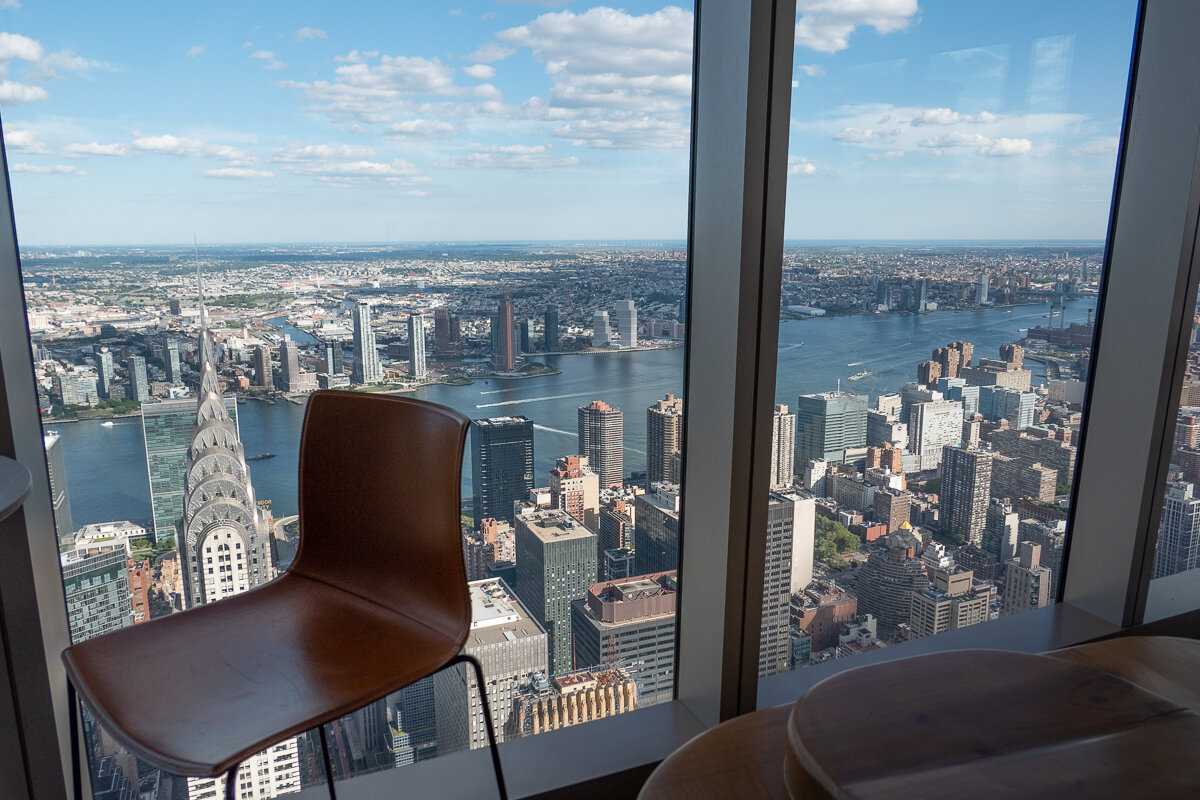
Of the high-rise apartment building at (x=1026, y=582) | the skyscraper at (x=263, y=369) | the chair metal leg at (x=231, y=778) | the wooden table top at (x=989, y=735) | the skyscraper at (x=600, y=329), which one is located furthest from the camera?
the high-rise apartment building at (x=1026, y=582)

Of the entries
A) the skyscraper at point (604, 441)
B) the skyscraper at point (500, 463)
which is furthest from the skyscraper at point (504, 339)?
the skyscraper at point (604, 441)

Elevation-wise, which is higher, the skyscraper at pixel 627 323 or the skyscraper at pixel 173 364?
the skyscraper at pixel 627 323

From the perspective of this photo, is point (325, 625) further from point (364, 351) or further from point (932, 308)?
point (932, 308)

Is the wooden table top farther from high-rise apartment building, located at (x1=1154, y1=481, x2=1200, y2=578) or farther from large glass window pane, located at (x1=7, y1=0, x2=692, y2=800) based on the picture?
high-rise apartment building, located at (x1=1154, y1=481, x2=1200, y2=578)

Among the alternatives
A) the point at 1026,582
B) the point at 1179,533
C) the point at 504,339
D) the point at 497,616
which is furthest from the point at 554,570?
the point at 1179,533

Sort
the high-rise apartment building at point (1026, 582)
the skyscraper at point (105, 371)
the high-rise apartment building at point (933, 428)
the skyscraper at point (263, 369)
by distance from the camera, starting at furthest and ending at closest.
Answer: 1. the high-rise apartment building at point (1026, 582)
2. the high-rise apartment building at point (933, 428)
3. the skyscraper at point (263, 369)
4. the skyscraper at point (105, 371)

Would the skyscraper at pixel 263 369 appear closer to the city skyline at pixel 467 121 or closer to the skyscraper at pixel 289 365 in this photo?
the skyscraper at pixel 289 365

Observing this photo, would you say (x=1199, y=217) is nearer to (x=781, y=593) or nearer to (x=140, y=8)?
(x=781, y=593)

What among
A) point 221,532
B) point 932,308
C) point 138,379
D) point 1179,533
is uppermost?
point 932,308
